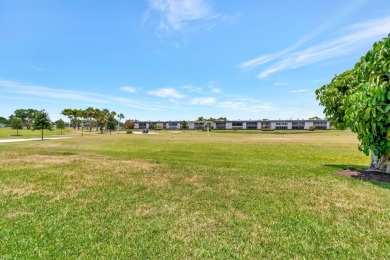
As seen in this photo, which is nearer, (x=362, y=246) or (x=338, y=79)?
(x=362, y=246)

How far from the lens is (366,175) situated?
30.7 feet

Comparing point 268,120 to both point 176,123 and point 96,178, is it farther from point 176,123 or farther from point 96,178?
point 96,178

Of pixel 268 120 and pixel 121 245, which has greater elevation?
pixel 268 120

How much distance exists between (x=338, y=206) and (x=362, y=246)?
220 centimetres

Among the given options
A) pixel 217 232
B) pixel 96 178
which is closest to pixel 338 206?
pixel 217 232

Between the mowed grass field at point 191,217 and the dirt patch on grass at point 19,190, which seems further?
the dirt patch on grass at point 19,190

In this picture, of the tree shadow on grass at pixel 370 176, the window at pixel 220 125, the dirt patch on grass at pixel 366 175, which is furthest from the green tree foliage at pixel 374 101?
the window at pixel 220 125

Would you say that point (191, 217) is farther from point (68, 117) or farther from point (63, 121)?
point (68, 117)

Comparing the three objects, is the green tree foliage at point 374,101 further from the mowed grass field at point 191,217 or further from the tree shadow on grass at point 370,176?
the mowed grass field at point 191,217

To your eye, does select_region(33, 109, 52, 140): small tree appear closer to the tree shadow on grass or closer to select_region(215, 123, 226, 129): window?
the tree shadow on grass

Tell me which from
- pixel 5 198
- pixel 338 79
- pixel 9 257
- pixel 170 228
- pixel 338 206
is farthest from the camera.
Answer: pixel 338 79

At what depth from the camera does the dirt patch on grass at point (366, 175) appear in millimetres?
8703

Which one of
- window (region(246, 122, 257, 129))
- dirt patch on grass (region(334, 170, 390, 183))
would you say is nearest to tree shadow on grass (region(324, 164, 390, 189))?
dirt patch on grass (region(334, 170, 390, 183))

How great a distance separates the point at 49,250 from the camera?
A: 148 inches
